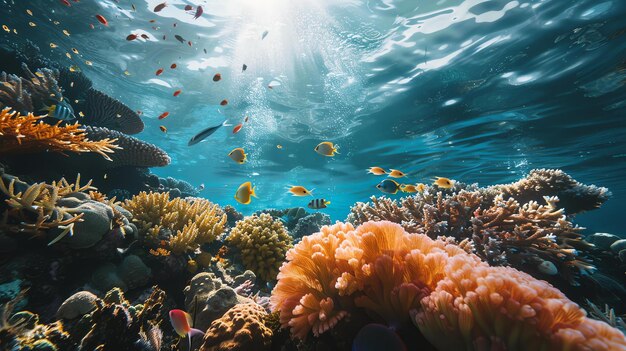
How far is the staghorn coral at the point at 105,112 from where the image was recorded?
7895mm

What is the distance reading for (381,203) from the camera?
18.5 ft

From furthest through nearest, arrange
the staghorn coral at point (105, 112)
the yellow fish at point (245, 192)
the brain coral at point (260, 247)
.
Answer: the staghorn coral at point (105, 112) < the yellow fish at point (245, 192) < the brain coral at point (260, 247)

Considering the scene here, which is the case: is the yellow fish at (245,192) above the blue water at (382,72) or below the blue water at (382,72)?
below

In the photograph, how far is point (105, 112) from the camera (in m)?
8.08

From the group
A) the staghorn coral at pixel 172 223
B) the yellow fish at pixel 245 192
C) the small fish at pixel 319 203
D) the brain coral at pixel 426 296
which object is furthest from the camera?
the small fish at pixel 319 203

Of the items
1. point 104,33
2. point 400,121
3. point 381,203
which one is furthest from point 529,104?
point 104,33

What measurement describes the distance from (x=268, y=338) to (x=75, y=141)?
4194 millimetres

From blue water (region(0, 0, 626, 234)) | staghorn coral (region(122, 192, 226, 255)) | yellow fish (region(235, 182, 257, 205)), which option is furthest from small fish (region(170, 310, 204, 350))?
blue water (region(0, 0, 626, 234))

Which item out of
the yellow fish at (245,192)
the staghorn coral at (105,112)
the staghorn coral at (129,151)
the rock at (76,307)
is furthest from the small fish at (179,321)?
the staghorn coral at (105,112)

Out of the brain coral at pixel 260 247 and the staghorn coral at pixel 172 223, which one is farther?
the brain coral at pixel 260 247

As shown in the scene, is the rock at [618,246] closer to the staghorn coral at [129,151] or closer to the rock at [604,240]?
the rock at [604,240]

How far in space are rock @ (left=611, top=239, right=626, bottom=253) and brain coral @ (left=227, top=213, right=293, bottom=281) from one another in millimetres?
7665

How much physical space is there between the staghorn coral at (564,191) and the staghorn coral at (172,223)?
682 cm

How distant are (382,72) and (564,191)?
28.9 feet
